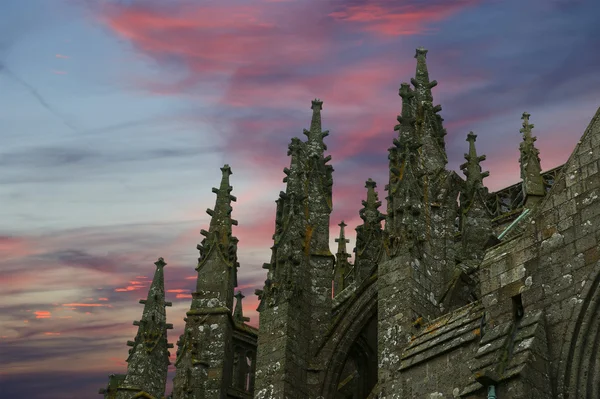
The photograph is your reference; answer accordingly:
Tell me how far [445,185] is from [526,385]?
9.22 metres

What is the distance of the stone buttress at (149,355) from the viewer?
28.5m

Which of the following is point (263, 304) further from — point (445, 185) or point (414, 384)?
point (414, 384)

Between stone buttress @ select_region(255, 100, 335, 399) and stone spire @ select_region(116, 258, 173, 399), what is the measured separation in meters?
6.65

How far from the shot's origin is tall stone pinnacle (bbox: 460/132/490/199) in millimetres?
24431

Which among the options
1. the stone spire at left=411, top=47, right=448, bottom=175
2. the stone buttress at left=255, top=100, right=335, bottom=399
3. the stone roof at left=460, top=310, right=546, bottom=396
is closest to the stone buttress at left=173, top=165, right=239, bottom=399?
the stone buttress at left=255, top=100, right=335, bottom=399

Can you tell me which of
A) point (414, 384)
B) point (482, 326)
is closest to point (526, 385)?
point (482, 326)

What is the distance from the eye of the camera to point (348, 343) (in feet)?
75.5

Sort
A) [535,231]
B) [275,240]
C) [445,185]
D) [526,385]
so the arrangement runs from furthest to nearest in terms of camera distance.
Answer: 1. [275,240]
2. [445,185]
3. [535,231]
4. [526,385]

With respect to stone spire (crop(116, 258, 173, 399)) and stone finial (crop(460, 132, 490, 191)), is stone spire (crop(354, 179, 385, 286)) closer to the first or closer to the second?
stone finial (crop(460, 132, 490, 191))

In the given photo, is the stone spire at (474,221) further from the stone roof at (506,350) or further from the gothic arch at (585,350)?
the gothic arch at (585,350)

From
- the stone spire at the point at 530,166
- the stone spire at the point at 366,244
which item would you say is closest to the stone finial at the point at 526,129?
the stone spire at the point at 530,166

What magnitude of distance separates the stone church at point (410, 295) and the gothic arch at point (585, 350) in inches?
0.7

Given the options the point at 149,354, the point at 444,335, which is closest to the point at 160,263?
the point at 149,354

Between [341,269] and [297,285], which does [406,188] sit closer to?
[297,285]
